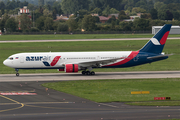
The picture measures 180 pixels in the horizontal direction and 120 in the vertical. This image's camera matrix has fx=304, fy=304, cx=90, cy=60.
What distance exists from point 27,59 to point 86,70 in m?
10.7

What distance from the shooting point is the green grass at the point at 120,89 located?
1254 inches

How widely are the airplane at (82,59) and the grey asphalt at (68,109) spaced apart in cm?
1587

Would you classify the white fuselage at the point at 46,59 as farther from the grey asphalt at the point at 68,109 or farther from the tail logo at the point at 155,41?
the grey asphalt at the point at 68,109

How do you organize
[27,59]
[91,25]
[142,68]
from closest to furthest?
[27,59] → [142,68] → [91,25]

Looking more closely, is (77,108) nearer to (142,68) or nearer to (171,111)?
(171,111)

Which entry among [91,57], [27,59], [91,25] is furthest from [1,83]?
[91,25]

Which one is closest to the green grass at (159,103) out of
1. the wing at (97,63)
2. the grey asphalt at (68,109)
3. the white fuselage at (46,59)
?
the grey asphalt at (68,109)

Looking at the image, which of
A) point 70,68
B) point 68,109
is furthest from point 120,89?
point 70,68

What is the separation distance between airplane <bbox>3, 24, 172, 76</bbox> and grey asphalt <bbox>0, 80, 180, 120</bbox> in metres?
15.9

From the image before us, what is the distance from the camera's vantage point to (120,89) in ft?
122

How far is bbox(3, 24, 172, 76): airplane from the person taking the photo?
49031 millimetres

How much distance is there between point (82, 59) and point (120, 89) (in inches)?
564

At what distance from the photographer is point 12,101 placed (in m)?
30.7

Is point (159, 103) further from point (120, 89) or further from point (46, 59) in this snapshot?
point (46, 59)
